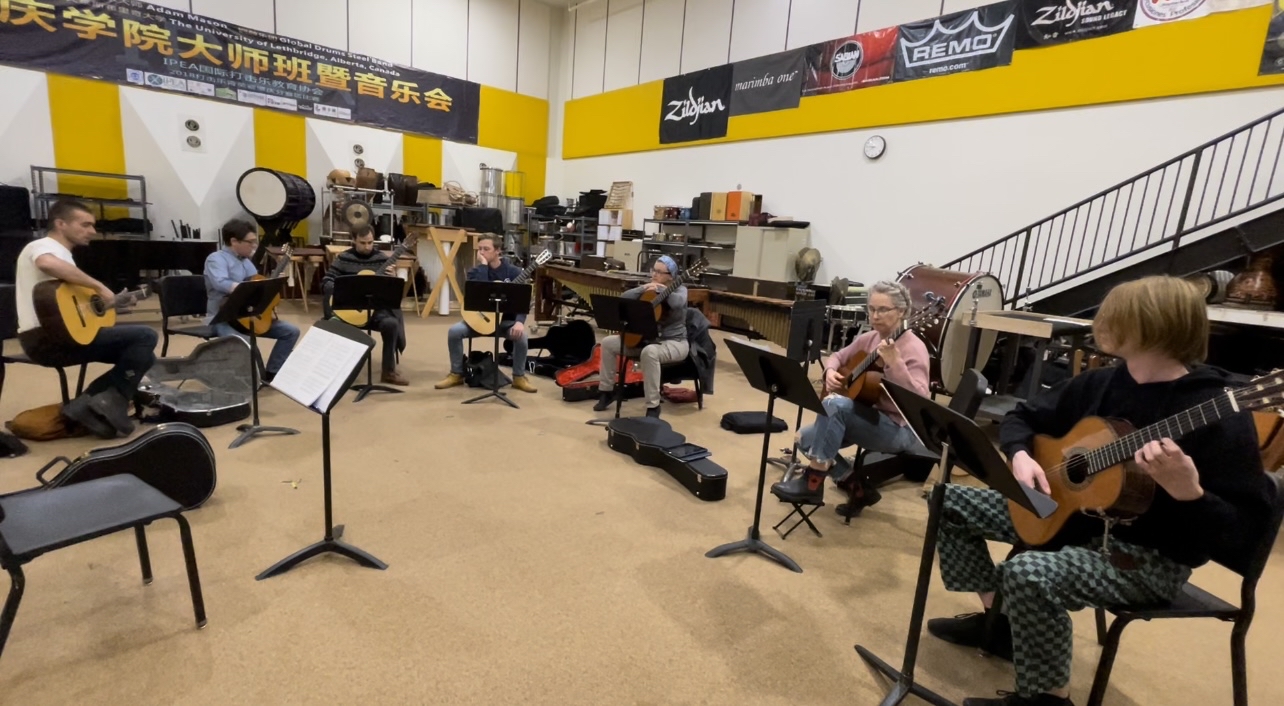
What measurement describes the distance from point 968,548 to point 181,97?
36.7 ft

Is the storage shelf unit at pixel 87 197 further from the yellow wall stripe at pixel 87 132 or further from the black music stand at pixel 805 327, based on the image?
the black music stand at pixel 805 327

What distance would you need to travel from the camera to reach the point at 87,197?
8344mm

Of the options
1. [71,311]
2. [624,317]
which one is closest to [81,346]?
[71,311]

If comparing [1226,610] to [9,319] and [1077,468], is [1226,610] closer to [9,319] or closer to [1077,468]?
[1077,468]

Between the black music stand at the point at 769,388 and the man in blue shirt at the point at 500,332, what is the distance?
297cm

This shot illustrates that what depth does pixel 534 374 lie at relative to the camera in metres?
6.14

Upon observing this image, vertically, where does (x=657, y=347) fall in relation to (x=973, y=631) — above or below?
above

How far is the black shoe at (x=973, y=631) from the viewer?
2.26 metres

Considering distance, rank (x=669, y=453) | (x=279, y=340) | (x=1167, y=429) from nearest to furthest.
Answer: (x=1167, y=429)
(x=669, y=453)
(x=279, y=340)

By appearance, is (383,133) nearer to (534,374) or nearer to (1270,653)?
(534,374)

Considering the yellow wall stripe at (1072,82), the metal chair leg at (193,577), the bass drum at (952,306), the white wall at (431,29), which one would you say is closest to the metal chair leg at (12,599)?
the metal chair leg at (193,577)

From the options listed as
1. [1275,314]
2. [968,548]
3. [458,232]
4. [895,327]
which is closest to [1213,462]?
[968,548]

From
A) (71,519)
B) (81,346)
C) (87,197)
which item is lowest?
(71,519)

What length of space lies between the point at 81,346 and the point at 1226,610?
5414 mm
